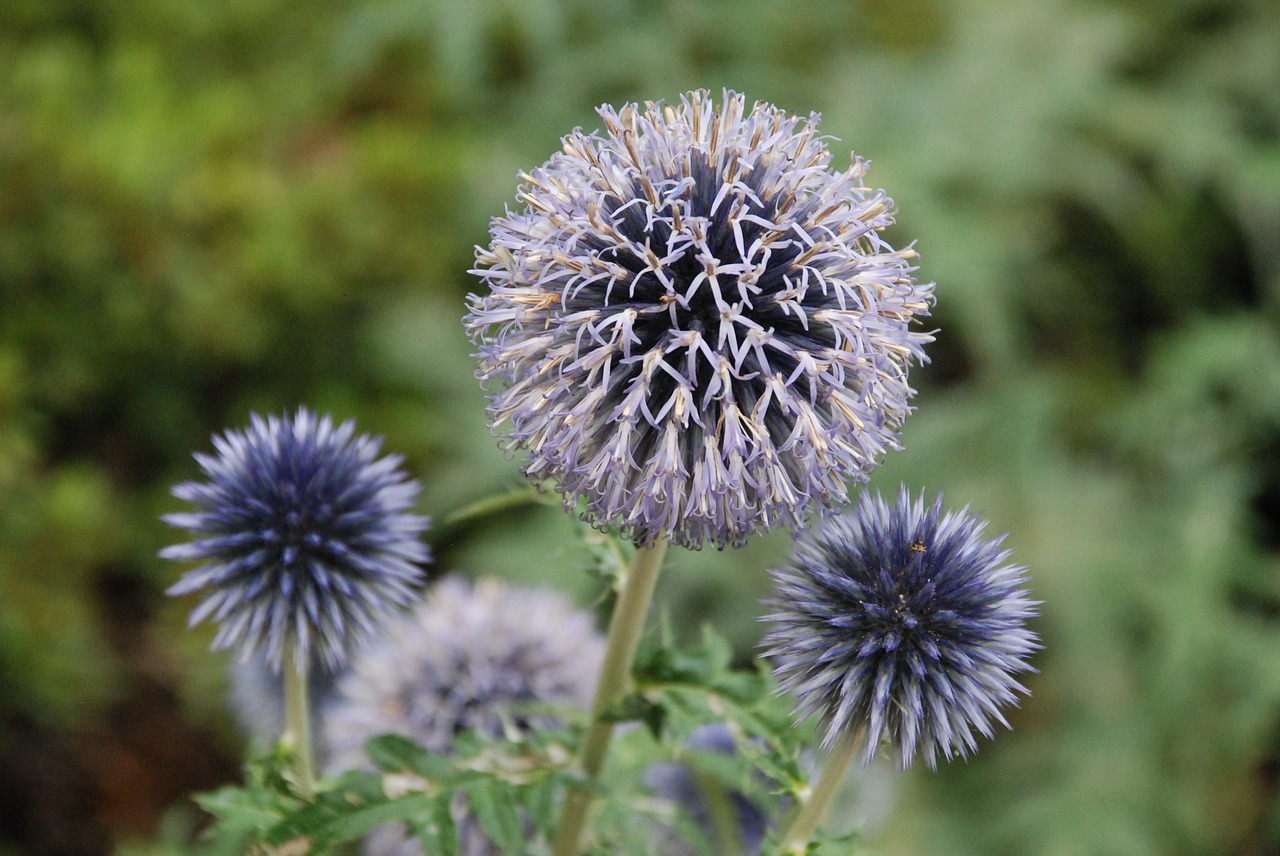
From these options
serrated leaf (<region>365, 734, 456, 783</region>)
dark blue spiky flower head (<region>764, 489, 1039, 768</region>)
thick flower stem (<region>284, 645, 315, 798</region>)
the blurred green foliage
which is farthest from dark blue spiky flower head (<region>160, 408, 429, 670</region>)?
the blurred green foliage

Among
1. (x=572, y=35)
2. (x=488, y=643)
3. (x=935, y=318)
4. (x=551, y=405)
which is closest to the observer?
(x=551, y=405)

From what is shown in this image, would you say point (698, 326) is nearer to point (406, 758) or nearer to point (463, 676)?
point (406, 758)

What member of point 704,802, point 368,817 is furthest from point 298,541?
point 704,802

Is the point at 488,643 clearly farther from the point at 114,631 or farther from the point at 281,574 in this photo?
the point at 114,631

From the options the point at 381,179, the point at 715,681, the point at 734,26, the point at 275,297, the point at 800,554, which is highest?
the point at 734,26

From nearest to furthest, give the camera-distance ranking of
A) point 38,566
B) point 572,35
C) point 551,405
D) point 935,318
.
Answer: point 551,405
point 38,566
point 935,318
point 572,35

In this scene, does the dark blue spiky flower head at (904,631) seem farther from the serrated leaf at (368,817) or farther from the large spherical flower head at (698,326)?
the serrated leaf at (368,817)

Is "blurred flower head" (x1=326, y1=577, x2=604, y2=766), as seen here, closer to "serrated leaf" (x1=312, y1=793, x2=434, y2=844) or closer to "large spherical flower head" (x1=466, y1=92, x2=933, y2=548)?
"serrated leaf" (x1=312, y1=793, x2=434, y2=844)

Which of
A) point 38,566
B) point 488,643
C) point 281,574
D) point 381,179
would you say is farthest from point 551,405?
point 381,179

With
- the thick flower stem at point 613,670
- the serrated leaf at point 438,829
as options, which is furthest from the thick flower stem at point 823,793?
the serrated leaf at point 438,829
